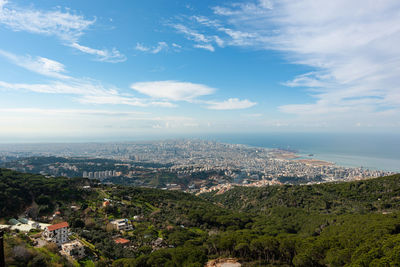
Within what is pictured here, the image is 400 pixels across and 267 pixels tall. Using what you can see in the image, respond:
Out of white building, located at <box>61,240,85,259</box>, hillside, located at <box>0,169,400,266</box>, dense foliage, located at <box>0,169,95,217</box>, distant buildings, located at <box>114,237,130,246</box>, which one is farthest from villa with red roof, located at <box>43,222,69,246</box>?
dense foliage, located at <box>0,169,95,217</box>

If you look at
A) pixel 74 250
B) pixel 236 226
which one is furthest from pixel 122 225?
pixel 236 226

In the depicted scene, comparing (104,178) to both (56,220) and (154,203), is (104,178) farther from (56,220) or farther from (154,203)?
(56,220)

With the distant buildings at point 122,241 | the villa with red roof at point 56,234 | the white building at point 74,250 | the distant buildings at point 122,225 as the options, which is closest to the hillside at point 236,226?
the distant buildings at point 122,241

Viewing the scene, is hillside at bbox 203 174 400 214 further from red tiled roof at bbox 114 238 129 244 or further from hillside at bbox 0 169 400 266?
red tiled roof at bbox 114 238 129 244

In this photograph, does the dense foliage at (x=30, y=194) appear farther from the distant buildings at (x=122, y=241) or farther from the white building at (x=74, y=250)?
the distant buildings at (x=122, y=241)

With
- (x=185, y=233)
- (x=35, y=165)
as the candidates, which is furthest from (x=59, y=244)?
(x=35, y=165)

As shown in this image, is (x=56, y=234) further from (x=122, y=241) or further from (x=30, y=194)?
(x=30, y=194)

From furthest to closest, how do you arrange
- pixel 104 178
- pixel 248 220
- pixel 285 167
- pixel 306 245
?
pixel 285 167 → pixel 104 178 → pixel 248 220 → pixel 306 245

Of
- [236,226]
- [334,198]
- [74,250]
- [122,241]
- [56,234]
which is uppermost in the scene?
[56,234]
